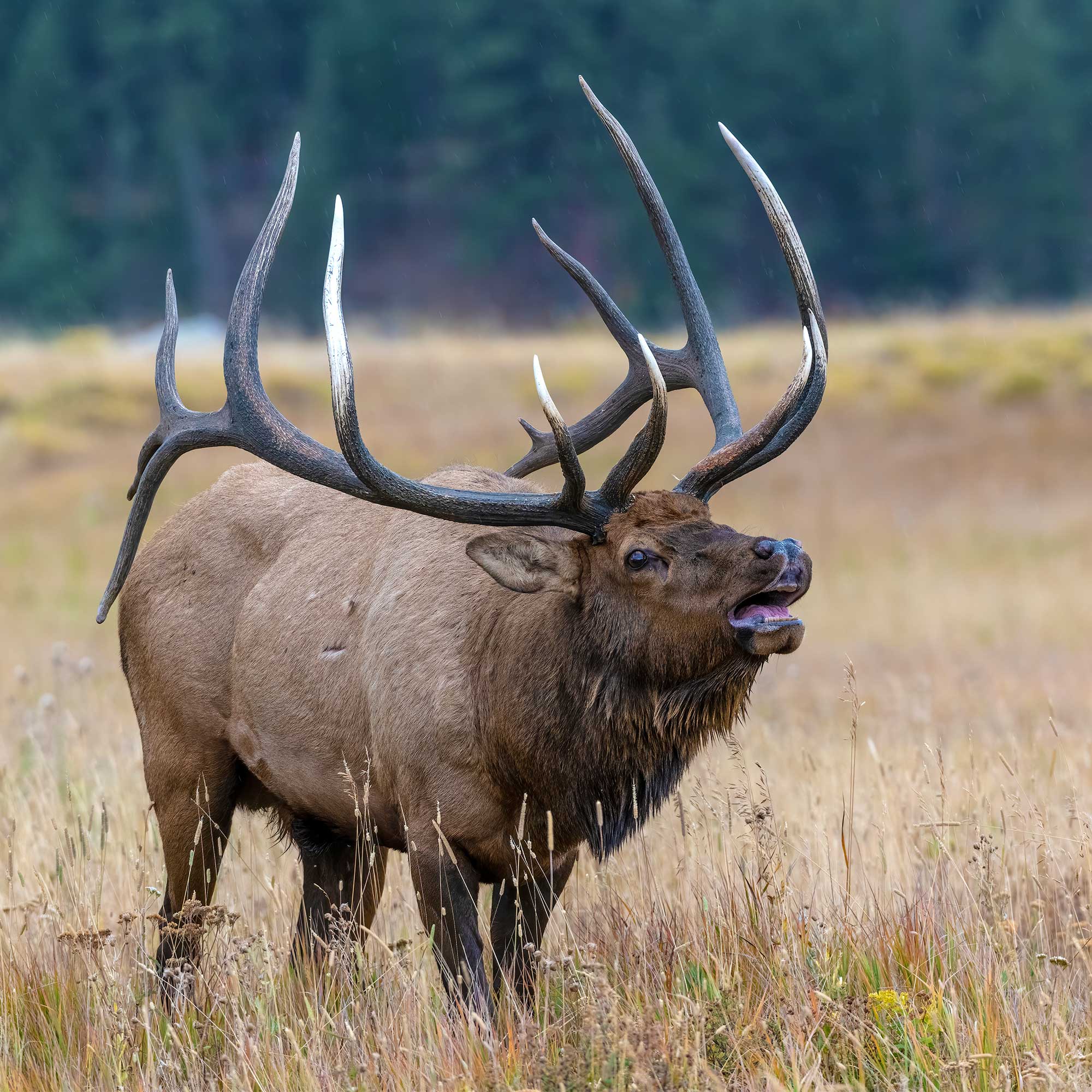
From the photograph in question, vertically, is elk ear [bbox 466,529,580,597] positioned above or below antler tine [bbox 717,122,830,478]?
below

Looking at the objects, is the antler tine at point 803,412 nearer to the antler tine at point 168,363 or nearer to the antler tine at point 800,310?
the antler tine at point 800,310

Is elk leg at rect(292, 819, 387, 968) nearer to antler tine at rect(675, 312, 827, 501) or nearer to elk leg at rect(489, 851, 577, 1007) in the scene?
elk leg at rect(489, 851, 577, 1007)

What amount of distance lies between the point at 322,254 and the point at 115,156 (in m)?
9.23

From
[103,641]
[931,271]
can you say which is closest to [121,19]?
[931,271]

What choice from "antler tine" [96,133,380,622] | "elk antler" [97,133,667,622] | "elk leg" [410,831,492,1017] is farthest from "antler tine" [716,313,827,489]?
"elk leg" [410,831,492,1017]

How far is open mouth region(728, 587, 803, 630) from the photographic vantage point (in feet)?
11.9

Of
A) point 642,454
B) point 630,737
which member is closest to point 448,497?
point 642,454

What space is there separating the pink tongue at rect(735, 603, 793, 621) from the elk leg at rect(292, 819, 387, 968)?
4.66 feet

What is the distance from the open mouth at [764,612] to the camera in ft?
11.9

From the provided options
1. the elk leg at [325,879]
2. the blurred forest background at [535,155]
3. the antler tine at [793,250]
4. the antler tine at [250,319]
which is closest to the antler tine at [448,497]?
the antler tine at [250,319]

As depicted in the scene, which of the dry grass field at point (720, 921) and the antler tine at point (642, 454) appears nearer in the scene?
the dry grass field at point (720, 921)

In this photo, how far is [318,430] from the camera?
2156 centimetres

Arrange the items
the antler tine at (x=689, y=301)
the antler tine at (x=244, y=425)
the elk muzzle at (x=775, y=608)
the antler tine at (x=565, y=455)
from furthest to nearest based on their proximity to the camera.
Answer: the antler tine at (x=689, y=301)
the antler tine at (x=244, y=425)
the antler tine at (x=565, y=455)
the elk muzzle at (x=775, y=608)

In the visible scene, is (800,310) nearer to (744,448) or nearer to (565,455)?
(744,448)
